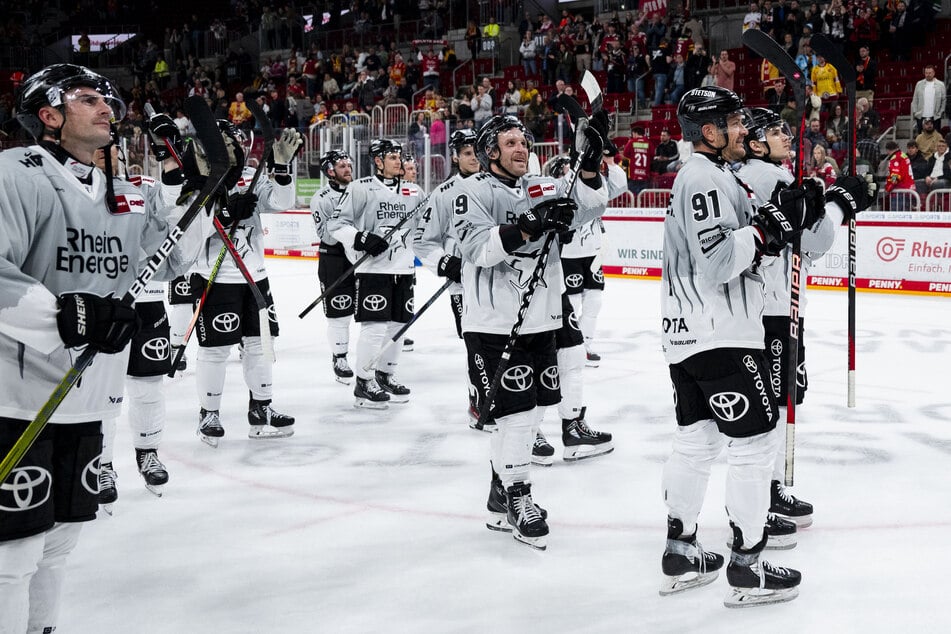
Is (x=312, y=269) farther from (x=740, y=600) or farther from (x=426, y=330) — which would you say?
(x=740, y=600)

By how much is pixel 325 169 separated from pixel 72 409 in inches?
191

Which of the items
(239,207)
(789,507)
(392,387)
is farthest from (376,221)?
(789,507)

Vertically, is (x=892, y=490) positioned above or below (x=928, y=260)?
below

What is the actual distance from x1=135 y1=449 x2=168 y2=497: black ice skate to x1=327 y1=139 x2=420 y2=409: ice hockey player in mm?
1822

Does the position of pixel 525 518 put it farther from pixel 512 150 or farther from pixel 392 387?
pixel 392 387

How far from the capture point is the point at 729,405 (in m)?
2.98

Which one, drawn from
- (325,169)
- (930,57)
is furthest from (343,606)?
(930,57)

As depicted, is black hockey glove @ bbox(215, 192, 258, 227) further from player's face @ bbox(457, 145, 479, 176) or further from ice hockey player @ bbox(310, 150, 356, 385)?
ice hockey player @ bbox(310, 150, 356, 385)

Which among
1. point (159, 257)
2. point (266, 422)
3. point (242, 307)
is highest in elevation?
point (159, 257)

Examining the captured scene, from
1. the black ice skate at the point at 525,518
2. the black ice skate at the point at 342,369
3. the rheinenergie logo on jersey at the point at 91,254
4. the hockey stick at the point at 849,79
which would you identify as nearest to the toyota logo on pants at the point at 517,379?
the black ice skate at the point at 525,518

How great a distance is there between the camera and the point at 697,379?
310cm

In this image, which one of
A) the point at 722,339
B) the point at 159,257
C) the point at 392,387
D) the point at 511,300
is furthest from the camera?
the point at 392,387

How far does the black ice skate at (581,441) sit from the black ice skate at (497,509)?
1000mm

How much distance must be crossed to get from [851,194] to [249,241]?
3328 mm
